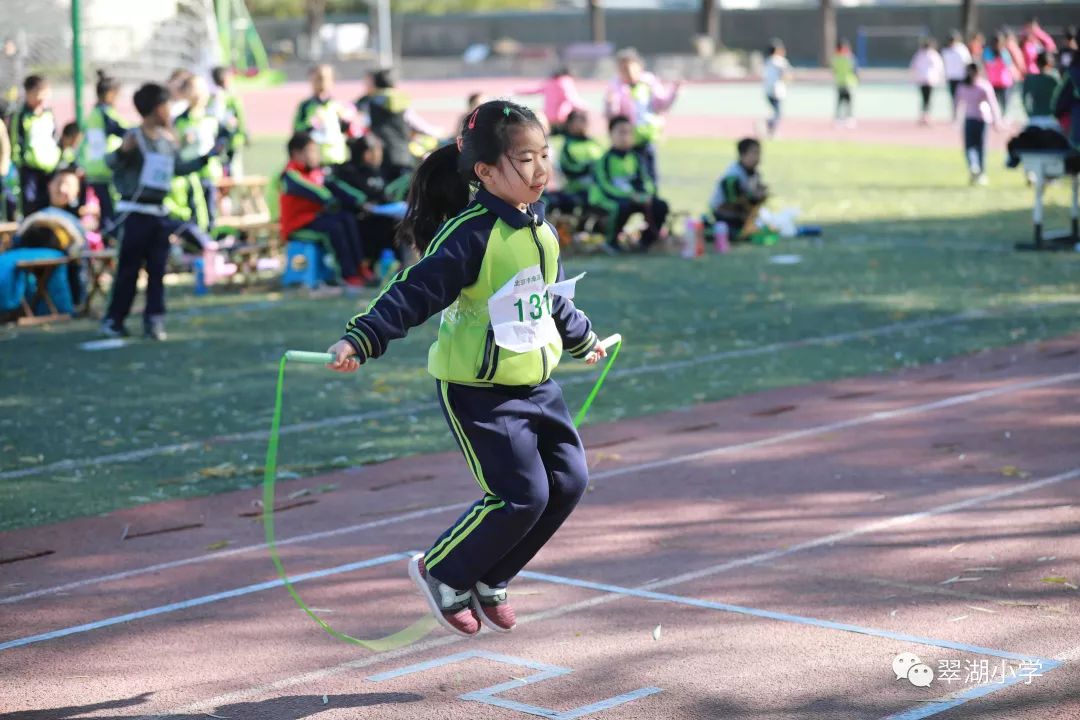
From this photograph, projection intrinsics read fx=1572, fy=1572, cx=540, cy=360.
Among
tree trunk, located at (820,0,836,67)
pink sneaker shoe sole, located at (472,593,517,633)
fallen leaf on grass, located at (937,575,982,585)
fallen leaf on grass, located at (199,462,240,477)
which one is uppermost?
tree trunk, located at (820,0,836,67)

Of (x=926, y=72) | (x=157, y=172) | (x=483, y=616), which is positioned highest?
(x=926, y=72)

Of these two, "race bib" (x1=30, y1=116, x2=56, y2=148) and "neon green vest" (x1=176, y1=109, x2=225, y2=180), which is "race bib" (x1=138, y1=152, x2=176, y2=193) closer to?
"neon green vest" (x1=176, y1=109, x2=225, y2=180)

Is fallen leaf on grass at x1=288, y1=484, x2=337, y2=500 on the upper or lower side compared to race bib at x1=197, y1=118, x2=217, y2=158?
lower

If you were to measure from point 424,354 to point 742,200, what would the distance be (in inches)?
293

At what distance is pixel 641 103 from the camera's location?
19922mm

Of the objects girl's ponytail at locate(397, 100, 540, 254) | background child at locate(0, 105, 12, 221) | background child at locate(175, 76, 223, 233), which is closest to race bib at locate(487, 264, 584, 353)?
girl's ponytail at locate(397, 100, 540, 254)

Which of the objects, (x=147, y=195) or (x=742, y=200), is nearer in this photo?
(x=147, y=195)

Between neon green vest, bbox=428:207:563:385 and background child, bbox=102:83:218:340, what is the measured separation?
26.2ft

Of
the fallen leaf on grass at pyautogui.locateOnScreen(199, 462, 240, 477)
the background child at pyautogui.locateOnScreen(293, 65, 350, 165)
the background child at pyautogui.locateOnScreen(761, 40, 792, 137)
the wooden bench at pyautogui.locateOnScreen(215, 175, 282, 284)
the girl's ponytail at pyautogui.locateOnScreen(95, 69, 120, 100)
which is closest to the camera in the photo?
the fallen leaf on grass at pyautogui.locateOnScreen(199, 462, 240, 477)

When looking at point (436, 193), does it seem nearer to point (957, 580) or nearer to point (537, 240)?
point (537, 240)

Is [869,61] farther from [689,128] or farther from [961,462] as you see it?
[961,462]

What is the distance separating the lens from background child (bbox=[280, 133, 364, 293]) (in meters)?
15.5

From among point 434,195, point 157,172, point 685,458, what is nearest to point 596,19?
point 157,172

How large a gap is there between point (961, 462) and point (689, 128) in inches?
1180
